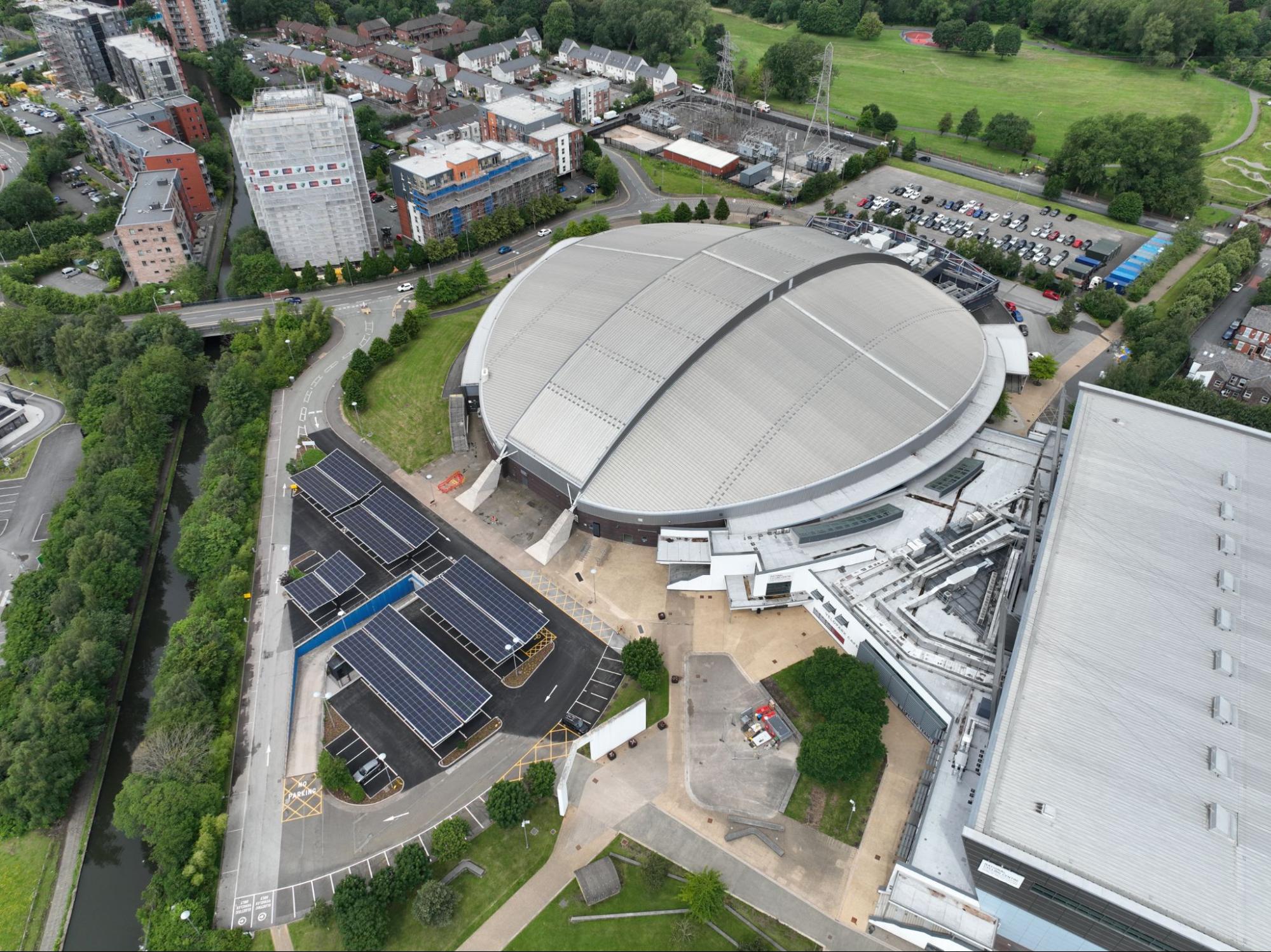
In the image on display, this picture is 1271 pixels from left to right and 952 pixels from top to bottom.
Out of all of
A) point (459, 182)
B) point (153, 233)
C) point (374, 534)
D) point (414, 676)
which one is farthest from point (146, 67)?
point (414, 676)

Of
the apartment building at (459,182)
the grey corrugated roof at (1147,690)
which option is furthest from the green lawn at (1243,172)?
the apartment building at (459,182)

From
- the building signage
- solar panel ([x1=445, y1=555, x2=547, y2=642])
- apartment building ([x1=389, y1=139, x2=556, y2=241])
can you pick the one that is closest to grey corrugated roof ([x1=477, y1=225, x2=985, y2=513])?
solar panel ([x1=445, y1=555, x2=547, y2=642])

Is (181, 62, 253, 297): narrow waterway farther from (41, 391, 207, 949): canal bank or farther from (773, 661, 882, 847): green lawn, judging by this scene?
(773, 661, 882, 847): green lawn

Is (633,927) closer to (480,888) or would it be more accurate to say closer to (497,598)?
(480,888)

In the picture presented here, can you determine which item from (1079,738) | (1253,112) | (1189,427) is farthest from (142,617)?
(1253,112)

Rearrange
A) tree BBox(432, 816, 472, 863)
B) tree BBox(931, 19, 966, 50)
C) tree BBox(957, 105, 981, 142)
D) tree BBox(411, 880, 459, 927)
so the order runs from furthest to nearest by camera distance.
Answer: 1. tree BBox(931, 19, 966, 50)
2. tree BBox(957, 105, 981, 142)
3. tree BBox(432, 816, 472, 863)
4. tree BBox(411, 880, 459, 927)
